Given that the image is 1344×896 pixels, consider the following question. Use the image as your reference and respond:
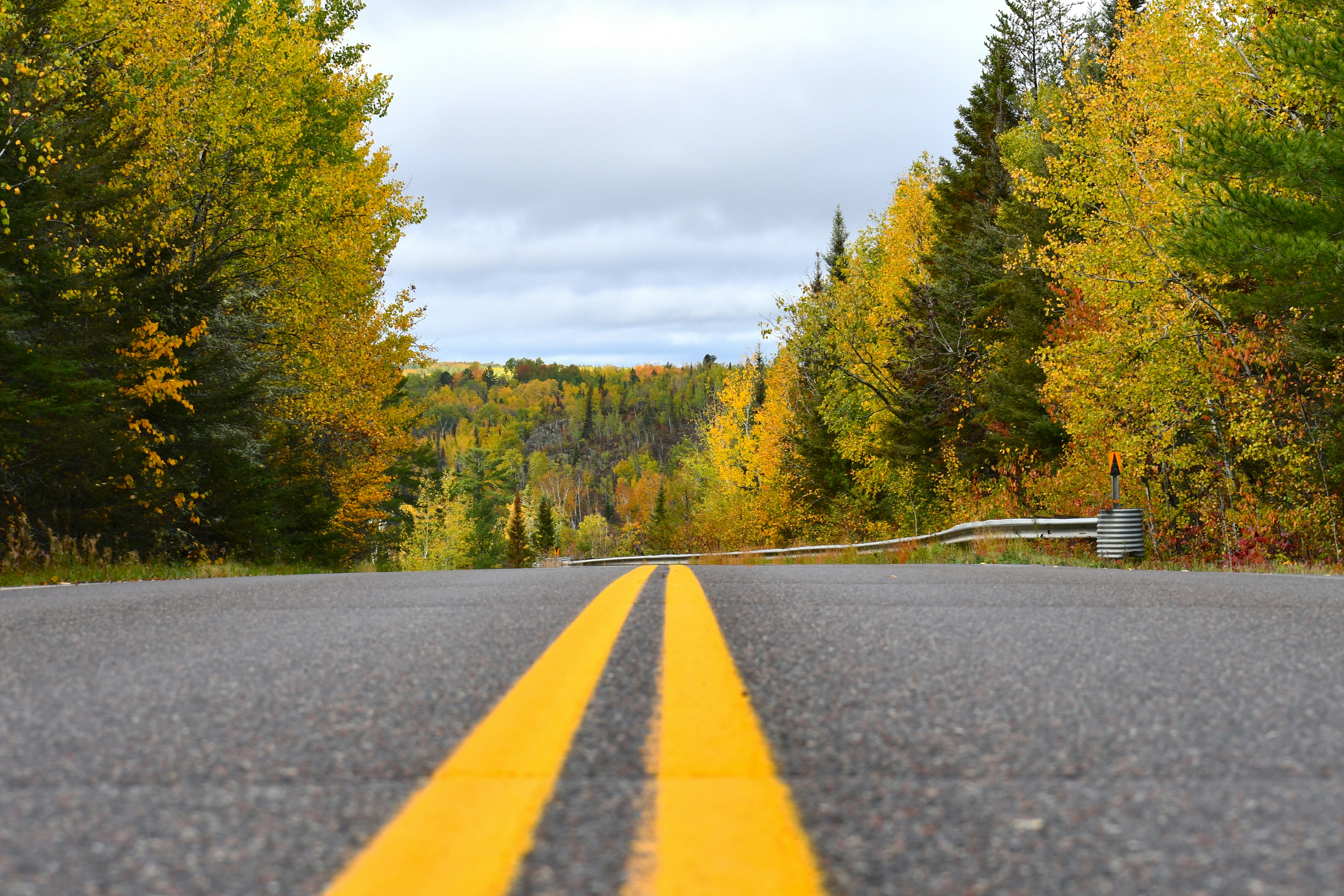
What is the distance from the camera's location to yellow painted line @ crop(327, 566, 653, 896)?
1042mm

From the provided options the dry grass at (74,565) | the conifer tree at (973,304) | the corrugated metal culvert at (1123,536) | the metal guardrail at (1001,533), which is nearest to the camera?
the dry grass at (74,565)

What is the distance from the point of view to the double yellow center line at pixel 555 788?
1046 millimetres

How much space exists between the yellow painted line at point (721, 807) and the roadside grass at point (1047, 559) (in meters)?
A: 7.27

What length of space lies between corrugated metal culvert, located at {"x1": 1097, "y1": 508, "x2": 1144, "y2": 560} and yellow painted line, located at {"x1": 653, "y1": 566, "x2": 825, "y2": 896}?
11.2 metres

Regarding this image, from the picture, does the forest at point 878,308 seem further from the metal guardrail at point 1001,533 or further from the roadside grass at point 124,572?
the metal guardrail at point 1001,533

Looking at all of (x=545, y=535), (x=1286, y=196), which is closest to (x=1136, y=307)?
(x=1286, y=196)

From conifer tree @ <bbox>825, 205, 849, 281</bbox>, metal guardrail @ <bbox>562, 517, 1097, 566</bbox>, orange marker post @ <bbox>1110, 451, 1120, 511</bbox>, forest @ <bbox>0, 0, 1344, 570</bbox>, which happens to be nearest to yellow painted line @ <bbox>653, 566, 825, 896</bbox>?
metal guardrail @ <bbox>562, 517, 1097, 566</bbox>

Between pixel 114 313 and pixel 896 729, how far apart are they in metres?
13.5

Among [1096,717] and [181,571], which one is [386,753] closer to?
[1096,717]

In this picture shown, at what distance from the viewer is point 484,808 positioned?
1.27 m

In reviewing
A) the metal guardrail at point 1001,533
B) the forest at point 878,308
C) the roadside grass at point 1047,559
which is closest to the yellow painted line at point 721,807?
the roadside grass at point 1047,559

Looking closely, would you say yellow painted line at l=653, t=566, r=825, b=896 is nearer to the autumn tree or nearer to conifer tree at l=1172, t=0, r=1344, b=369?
conifer tree at l=1172, t=0, r=1344, b=369

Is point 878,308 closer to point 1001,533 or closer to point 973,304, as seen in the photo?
point 973,304

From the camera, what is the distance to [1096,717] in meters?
1.81
